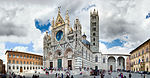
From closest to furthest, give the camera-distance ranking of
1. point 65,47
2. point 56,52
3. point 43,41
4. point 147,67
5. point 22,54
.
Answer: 1. point 147,67
2. point 65,47
3. point 56,52
4. point 43,41
5. point 22,54

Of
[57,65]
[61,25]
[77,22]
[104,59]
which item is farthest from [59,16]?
[104,59]

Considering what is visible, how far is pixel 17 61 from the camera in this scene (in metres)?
50.3

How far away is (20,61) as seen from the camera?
5162cm

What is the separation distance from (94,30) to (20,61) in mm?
35822

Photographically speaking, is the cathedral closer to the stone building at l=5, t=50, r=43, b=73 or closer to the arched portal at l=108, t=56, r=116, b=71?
the arched portal at l=108, t=56, r=116, b=71

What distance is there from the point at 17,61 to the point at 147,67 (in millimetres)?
47108

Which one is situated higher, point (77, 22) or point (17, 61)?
point (77, 22)

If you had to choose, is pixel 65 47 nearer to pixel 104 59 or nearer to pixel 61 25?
pixel 61 25

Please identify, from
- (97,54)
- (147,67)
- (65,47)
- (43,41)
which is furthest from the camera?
(97,54)

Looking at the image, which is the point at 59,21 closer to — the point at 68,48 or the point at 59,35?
the point at 59,35

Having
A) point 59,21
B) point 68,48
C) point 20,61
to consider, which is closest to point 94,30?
point 59,21

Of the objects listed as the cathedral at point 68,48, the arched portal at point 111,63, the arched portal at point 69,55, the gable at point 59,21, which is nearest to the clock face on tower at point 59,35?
the cathedral at point 68,48

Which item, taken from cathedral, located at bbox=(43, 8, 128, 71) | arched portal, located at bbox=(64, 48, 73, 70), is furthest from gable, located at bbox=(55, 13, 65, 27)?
arched portal, located at bbox=(64, 48, 73, 70)

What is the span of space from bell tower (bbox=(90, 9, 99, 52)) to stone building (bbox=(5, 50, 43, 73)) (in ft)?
91.3
